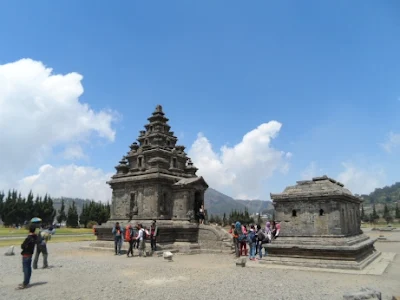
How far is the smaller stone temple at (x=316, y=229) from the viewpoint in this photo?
49.7 feet

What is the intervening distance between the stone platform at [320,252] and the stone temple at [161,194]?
7732mm

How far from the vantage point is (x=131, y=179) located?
27.4 meters

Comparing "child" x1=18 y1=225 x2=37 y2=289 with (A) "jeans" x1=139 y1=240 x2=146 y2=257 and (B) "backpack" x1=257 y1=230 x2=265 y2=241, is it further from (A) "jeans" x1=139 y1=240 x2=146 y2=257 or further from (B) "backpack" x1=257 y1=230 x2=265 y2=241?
(B) "backpack" x1=257 y1=230 x2=265 y2=241

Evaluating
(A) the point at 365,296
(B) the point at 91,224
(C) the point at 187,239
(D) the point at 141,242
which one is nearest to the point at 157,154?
(C) the point at 187,239

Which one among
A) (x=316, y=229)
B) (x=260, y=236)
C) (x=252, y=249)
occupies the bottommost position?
(x=252, y=249)

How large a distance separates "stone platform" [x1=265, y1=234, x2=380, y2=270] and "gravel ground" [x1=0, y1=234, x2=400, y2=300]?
4.50 ft

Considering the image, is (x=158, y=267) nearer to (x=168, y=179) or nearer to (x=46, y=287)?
(x=46, y=287)

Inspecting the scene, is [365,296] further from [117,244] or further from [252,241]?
[117,244]

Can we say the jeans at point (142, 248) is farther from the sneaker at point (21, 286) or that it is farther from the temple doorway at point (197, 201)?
the sneaker at point (21, 286)

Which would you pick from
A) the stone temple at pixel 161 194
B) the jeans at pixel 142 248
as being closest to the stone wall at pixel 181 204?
the stone temple at pixel 161 194

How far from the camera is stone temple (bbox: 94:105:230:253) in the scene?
80.8 feet

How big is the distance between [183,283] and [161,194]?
14.7 m

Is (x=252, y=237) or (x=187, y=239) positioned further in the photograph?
(x=187, y=239)

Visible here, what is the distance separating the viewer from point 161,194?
85.5ft
